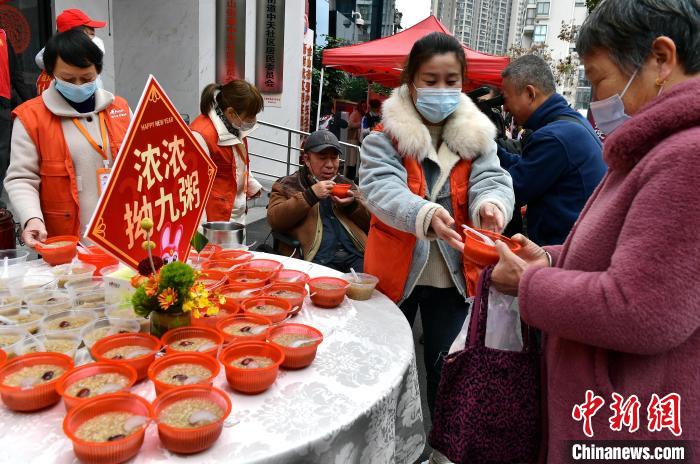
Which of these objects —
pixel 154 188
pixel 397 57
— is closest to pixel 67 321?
pixel 154 188

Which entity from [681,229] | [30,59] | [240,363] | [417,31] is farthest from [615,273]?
[417,31]

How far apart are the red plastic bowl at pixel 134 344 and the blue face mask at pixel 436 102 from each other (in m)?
1.36

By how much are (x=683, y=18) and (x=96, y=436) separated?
1.52 m

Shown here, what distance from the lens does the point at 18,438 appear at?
104cm

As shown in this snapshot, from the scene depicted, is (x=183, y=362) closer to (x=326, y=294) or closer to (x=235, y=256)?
(x=326, y=294)

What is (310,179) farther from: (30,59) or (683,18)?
(30,59)

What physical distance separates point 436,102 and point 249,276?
3.55 feet

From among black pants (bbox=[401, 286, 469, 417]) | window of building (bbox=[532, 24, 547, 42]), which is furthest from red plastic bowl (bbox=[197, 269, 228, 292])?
window of building (bbox=[532, 24, 547, 42])

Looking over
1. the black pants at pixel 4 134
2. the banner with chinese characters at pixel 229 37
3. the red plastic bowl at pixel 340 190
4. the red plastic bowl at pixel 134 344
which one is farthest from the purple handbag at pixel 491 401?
the banner with chinese characters at pixel 229 37

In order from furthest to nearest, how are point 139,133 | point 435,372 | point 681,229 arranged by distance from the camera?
point 435,372, point 139,133, point 681,229

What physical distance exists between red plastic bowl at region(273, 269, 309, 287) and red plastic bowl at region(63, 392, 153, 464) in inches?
37.1

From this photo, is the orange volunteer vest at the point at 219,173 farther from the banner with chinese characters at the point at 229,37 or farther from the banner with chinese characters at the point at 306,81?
the banner with chinese characters at the point at 306,81

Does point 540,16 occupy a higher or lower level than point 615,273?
higher

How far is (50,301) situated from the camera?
5.39ft
